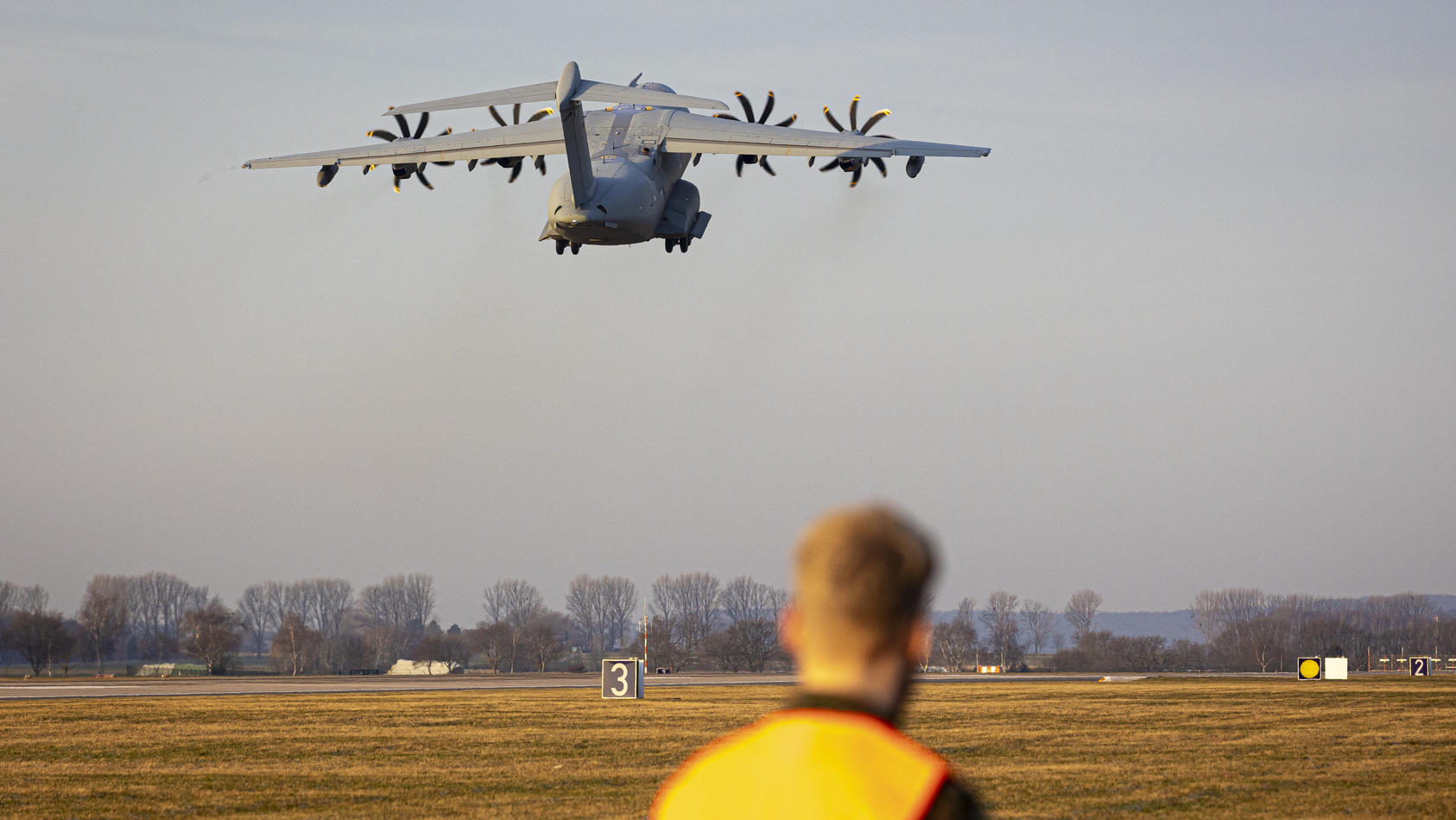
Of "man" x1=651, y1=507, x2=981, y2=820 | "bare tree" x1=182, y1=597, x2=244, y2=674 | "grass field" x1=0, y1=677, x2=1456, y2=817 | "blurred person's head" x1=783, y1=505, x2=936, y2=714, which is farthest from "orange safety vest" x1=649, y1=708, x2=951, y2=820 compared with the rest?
"bare tree" x1=182, y1=597, x2=244, y2=674

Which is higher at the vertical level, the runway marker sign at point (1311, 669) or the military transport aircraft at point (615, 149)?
the military transport aircraft at point (615, 149)

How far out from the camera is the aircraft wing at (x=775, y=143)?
37719mm

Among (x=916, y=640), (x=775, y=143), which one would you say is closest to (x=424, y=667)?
(x=775, y=143)

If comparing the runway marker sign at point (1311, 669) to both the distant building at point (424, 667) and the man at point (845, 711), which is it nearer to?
the distant building at point (424, 667)

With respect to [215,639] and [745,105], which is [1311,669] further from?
[215,639]

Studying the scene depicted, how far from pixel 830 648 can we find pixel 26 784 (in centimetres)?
2418

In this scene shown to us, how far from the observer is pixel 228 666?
116m

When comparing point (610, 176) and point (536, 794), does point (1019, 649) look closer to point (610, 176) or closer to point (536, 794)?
point (610, 176)

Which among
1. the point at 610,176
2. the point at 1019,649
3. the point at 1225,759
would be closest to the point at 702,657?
the point at 1019,649

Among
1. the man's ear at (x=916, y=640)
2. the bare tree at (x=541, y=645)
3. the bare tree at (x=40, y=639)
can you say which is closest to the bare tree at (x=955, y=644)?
the bare tree at (x=541, y=645)

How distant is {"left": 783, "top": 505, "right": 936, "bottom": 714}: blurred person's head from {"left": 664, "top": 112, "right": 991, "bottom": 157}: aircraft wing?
35863 millimetres

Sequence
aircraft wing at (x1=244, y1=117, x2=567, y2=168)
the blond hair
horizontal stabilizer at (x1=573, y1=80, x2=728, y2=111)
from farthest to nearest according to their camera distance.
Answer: aircraft wing at (x1=244, y1=117, x2=567, y2=168) → horizontal stabilizer at (x1=573, y1=80, x2=728, y2=111) → the blond hair

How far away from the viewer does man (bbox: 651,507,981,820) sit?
2.64 meters

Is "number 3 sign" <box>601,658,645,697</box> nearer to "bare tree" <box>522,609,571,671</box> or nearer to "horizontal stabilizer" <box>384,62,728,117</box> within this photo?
"horizontal stabilizer" <box>384,62,728,117</box>
